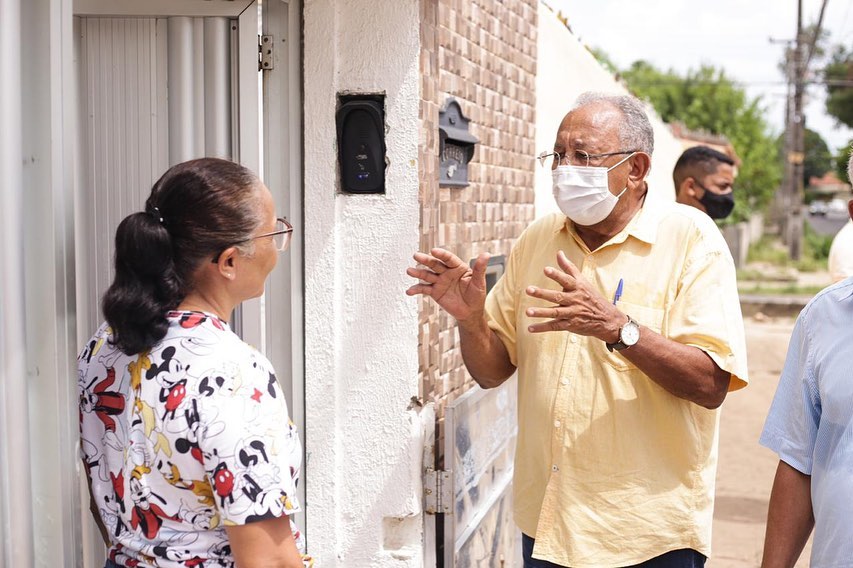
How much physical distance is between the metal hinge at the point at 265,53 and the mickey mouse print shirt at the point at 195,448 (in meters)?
1.37

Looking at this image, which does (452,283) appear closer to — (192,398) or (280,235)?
(280,235)

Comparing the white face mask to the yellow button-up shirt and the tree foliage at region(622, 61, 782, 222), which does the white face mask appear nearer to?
the yellow button-up shirt

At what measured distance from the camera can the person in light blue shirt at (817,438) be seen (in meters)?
2.01

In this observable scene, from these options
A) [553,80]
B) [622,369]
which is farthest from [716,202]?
[622,369]

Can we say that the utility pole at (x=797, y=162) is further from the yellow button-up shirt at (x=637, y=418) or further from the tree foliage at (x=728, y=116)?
the yellow button-up shirt at (x=637, y=418)

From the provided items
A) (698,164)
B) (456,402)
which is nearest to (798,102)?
(698,164)

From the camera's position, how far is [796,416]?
220 cm

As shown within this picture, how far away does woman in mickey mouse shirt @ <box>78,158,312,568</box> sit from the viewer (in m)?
1.73

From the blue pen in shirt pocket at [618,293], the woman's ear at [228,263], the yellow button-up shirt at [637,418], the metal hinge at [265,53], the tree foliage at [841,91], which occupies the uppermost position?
the tree foliage at [841,91]

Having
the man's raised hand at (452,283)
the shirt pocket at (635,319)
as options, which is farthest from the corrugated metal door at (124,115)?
the shirt pocket at (635,319)

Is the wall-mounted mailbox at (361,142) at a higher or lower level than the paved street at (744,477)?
higher

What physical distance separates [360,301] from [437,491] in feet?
2.31

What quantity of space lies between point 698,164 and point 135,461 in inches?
153

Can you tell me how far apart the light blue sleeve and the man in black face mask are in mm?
2841
